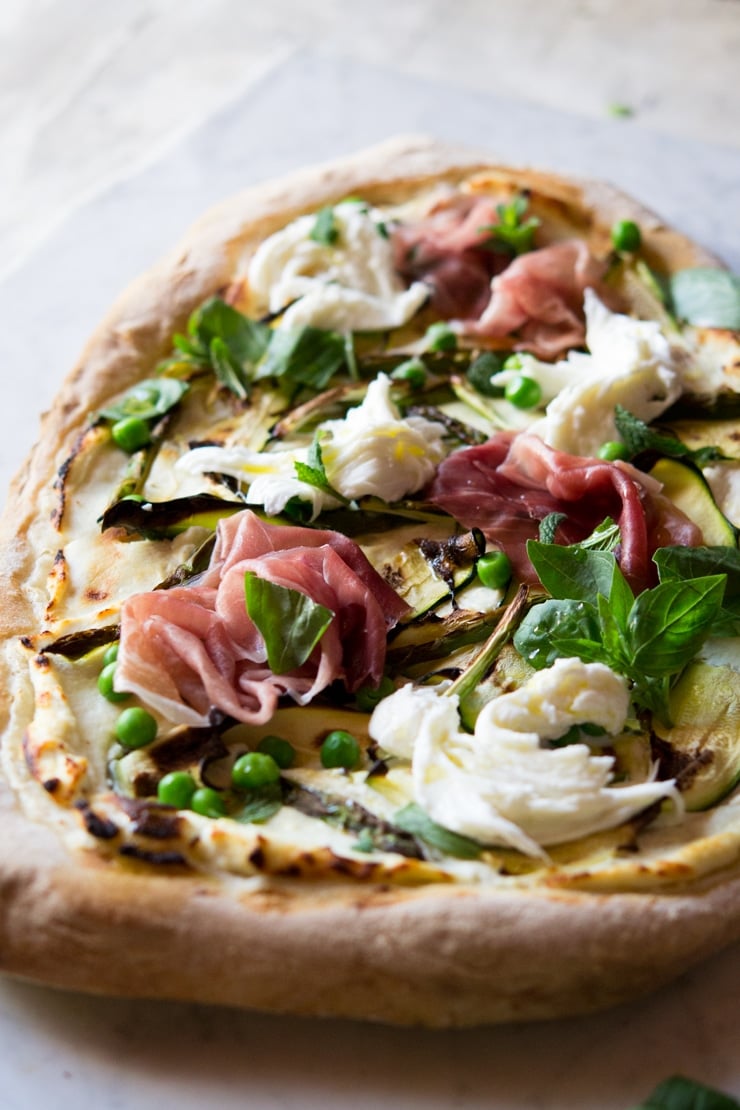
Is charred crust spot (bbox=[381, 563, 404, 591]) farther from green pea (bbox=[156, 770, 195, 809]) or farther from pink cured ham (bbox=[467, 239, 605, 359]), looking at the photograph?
pink cured ham (bbox=[467, 239, 605, 359])

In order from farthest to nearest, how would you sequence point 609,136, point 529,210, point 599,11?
1. point 599,11
2. point 609,136
3. point 529,210

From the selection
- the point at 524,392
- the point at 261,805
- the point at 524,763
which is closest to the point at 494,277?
the point at 524,392

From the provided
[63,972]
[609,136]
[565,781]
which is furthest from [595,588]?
[609,136]

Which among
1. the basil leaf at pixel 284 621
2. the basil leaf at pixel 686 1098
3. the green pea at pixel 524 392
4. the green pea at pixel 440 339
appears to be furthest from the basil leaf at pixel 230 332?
the basil leaf at pixel 686 1098

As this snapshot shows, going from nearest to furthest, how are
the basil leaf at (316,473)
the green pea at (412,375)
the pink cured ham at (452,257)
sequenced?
the basil leaf at (316,473) → the green pea at (412,375) → the pink cured ham at (452,257)

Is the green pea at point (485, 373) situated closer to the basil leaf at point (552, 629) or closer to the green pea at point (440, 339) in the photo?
the green pea at point (440, 339)

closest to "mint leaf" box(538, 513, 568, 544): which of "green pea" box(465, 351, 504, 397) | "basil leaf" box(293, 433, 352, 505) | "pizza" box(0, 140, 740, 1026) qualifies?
"pizza" box(0, 140, 740, 1026)

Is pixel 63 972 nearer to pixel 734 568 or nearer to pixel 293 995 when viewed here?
pixel 293 995

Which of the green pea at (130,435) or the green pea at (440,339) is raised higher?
the green pea at (130,435)
